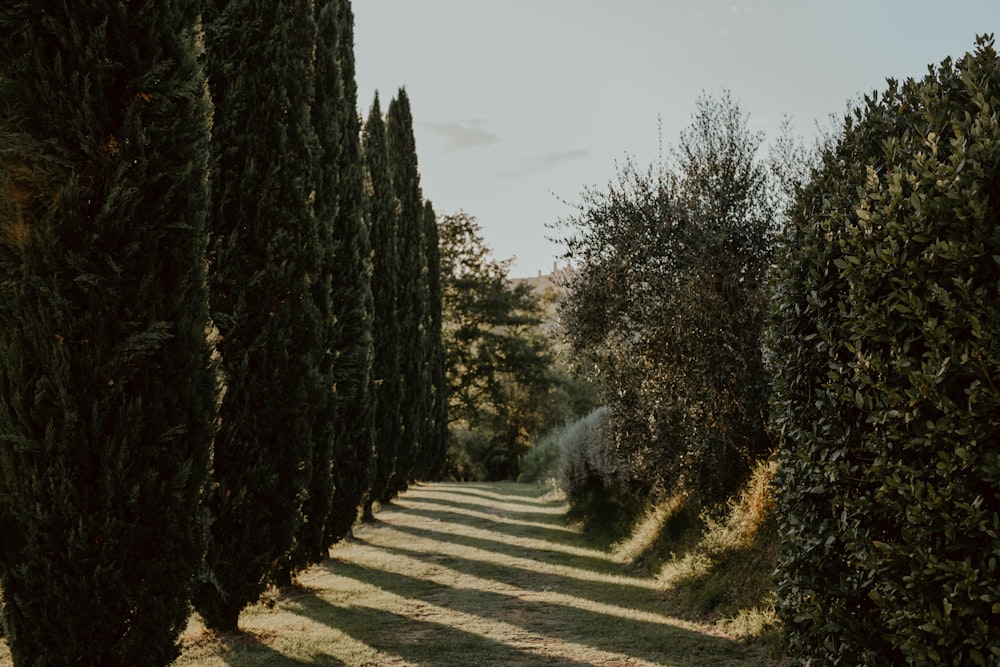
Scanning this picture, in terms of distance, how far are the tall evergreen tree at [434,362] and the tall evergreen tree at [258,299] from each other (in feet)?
57.4

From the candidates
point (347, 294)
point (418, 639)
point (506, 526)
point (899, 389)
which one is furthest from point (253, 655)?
point (506, 526)

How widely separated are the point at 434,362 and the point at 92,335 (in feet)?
71.1

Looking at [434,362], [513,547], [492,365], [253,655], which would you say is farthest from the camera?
[492,365]

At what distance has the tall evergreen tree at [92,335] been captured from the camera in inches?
164

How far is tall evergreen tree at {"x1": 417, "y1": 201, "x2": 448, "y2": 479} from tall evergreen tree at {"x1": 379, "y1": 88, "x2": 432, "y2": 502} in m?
4.07

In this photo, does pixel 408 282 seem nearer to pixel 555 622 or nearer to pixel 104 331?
pixel 555 622

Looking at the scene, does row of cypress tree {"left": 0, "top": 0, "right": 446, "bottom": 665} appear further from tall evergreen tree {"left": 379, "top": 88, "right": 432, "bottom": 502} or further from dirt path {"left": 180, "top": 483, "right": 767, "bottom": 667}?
tall evergreen tree {"left": 379, "top": 88, "right": 432, "bottom": 502}

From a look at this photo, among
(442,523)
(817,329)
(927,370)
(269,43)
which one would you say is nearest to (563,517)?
(442,523)

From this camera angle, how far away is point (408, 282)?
18.6 meters

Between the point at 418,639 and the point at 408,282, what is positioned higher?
the point at 408,282

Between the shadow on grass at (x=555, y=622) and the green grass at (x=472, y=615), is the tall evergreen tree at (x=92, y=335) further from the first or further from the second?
the shadow on grass at (x=555, y=622)

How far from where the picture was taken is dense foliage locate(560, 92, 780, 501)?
322 inches

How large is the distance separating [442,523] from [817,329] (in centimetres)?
1182

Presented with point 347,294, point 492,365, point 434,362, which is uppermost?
point 492,365
